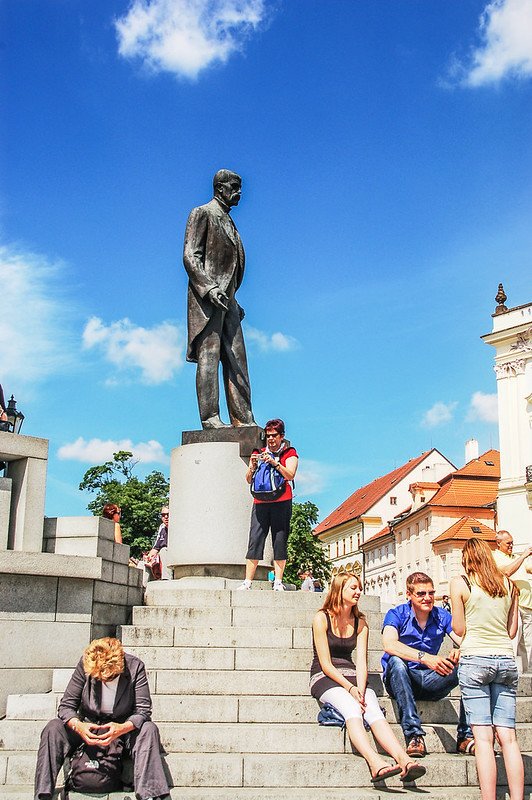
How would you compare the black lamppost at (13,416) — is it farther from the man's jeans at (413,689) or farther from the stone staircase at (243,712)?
the man's jeans at (413,689)

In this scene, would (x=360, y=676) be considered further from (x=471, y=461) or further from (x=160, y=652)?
(x=471, y=461)

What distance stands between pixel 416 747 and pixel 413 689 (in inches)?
30.6

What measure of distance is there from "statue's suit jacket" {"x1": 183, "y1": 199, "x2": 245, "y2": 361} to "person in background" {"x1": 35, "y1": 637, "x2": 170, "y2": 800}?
6.15 meters

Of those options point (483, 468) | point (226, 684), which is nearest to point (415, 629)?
point (226, 684)

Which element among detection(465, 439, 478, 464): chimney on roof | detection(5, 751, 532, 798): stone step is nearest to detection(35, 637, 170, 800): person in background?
detection(5, 751, 532, 798): stone step

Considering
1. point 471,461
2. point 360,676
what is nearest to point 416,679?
point 360,676

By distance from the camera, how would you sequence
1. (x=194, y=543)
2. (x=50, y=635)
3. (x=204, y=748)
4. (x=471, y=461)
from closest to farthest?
1. (x=204, y=748)
2. (x=50, y=635)
3. (x=194, y=543)
4. (x=471, y=461)

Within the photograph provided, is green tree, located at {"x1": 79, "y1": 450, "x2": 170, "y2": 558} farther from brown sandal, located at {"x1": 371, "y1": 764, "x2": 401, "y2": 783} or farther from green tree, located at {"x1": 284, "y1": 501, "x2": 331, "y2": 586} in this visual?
brown sandal, located at {"x1": 371, "y1": 764, "x2": 401, "y2": 783}

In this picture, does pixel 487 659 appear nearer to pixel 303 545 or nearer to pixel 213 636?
pixel 213 636

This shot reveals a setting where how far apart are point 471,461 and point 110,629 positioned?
55.2 metres

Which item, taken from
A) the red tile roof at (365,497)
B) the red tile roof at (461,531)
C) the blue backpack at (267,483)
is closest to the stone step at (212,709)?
the blue backpack at (267,483)

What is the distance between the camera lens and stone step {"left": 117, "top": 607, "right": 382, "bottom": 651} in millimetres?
8469

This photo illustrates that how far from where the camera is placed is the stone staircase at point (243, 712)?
6.50 metres

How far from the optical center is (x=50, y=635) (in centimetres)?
809
